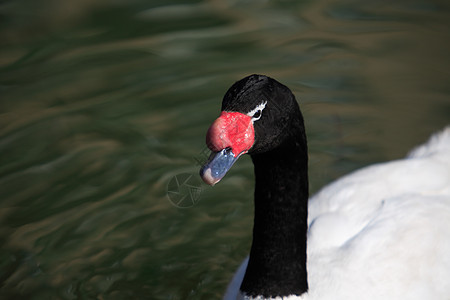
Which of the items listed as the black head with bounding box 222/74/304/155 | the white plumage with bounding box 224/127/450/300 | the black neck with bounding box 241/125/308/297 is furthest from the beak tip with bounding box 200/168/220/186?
the white plumage with bounding box 224/127/450/300

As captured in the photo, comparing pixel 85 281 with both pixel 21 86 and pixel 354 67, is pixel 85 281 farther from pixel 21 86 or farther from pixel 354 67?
pixel 354 67

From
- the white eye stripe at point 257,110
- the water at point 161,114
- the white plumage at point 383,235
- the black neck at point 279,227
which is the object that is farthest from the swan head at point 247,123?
the water at point 161,114

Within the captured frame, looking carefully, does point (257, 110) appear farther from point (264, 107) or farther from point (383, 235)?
point (383, 235)

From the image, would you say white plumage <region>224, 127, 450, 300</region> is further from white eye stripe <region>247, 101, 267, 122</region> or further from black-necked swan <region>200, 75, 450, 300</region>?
white eye stripe <region>247, 101, 267, 122</region>

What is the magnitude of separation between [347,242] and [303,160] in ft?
2.40

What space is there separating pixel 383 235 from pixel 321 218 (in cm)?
39

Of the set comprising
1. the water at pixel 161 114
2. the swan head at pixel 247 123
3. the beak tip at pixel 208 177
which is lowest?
the water at pixel 161 114

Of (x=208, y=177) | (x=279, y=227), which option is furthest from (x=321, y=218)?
(x=208, y=177)

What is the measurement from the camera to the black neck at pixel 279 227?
3.40 meters

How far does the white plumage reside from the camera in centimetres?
368

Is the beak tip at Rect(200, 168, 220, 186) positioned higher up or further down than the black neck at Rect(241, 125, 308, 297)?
higher up

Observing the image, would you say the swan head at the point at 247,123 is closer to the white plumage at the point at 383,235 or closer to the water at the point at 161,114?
the white plumage at the point at 383,235

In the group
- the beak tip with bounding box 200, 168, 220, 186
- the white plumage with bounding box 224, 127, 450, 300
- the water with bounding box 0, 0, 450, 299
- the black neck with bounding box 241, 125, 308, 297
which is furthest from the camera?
the water with bounding box 0, 0, 450, 299

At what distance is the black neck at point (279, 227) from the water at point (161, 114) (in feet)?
3.13
